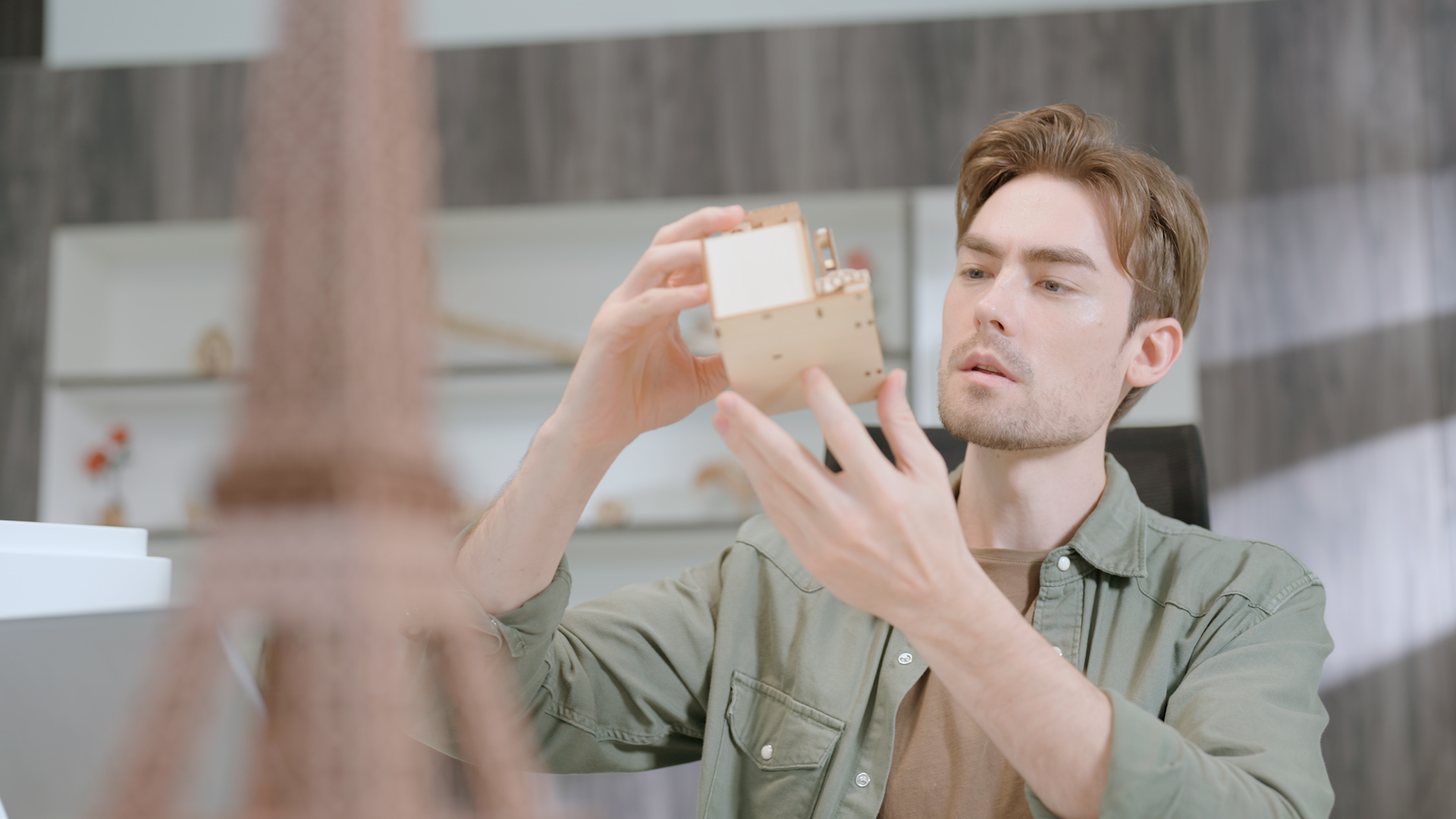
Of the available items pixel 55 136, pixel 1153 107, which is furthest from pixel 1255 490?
pixel 55 136

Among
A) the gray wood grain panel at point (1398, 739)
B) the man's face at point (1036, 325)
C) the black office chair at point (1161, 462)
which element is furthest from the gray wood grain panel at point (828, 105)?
the man's face at point (1036, 325)

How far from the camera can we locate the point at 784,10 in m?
3.27

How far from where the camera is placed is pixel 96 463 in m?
3.17

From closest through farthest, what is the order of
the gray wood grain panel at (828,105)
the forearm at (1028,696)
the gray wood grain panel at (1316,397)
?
the forearm at (1028,696) → the gray wood grain panel at (1316,397) → the gray wood grain panel at (828,105)

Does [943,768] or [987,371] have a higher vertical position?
[987,371]

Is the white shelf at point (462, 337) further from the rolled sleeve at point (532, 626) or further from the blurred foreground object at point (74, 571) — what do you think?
the blurred foreground object at point (74, 571)

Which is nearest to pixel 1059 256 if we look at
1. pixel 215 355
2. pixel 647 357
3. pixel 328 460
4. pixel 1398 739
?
pixel 647 357

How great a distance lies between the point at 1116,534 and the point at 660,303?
65cm

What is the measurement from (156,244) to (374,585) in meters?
3.16

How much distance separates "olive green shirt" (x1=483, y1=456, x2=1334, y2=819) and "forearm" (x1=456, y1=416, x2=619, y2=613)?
0.09ft

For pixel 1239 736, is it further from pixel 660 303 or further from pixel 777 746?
pixel 660 303

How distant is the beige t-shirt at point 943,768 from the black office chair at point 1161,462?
41 cm

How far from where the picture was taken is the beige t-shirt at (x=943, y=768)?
1064mm

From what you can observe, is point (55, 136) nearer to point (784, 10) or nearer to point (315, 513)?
point (784, 10)
